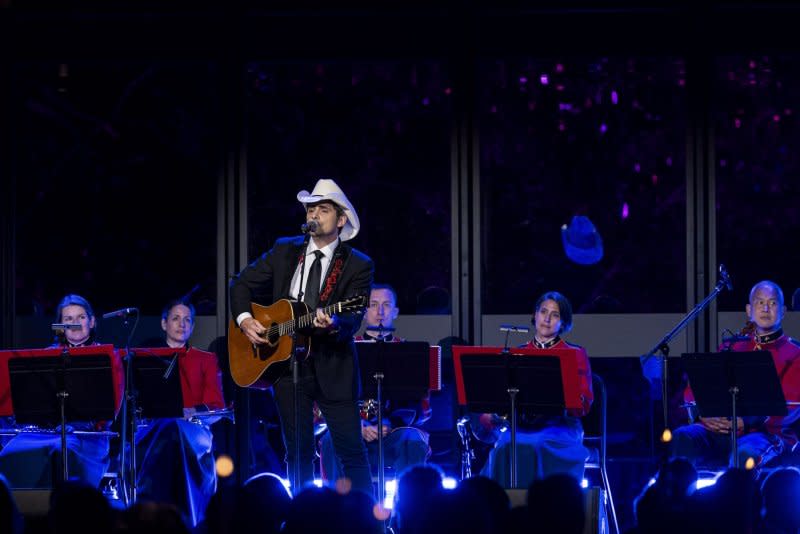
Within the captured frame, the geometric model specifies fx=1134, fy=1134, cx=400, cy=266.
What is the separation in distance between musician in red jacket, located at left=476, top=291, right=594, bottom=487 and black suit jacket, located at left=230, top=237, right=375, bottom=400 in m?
1.34

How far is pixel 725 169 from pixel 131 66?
4.81 meters

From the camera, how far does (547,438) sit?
7.17 m

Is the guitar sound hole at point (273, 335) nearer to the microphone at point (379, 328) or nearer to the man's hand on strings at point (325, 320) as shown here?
the man's hand on strings at point (325, 320)

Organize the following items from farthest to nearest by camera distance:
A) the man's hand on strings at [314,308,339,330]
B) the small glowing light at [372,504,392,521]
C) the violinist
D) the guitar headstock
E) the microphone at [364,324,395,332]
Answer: the microphone at [364,324,395,332] → the violinist → the guitar headstock → the man's hand on strings at [314,308,339,330] → the small glowing light at [372,504,392,521]

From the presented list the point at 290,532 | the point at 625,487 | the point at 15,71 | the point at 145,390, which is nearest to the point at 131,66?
the point at 15,71

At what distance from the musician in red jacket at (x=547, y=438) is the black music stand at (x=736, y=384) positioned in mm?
730

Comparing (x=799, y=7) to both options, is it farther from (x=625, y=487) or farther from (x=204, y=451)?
(x=204, y=451)

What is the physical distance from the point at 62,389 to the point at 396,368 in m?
1.98

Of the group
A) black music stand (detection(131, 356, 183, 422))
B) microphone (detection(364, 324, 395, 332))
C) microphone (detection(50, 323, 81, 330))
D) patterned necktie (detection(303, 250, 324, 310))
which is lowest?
black music stand (detection(131, 356, 183, 422))

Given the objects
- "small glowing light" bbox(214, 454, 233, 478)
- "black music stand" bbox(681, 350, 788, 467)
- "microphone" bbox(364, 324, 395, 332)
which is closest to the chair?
"black music stand" bbox(681, 350, 788, 467)

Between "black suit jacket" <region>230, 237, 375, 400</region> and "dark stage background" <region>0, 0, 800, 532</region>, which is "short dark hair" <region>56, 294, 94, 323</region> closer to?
"dark stage background" <region>0, 0, 800, 532</region>

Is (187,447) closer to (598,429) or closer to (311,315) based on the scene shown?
(311,315)

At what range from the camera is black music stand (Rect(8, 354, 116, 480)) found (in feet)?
21.6

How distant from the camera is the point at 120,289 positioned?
9.09m
